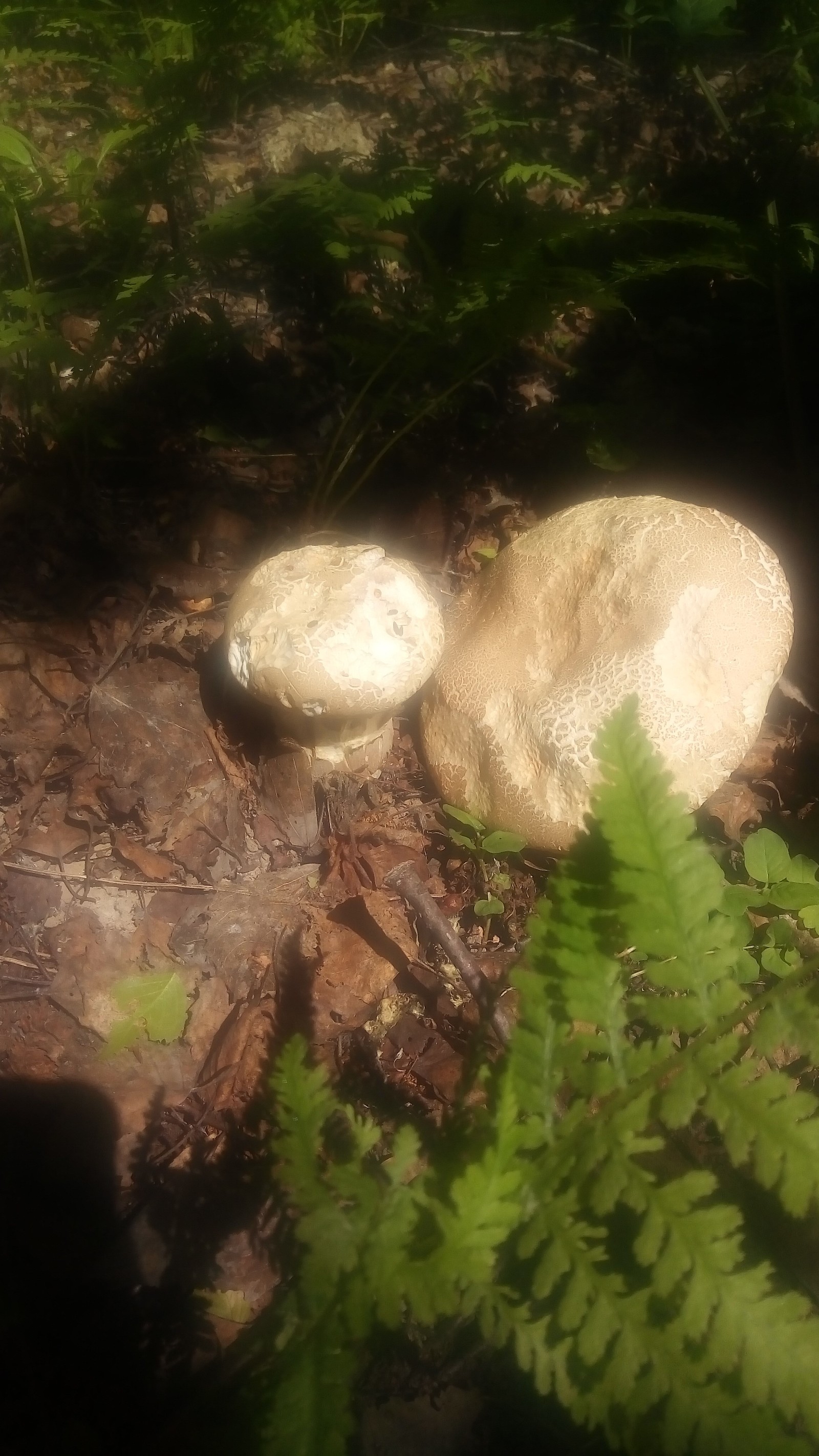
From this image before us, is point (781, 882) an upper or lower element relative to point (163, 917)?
upper

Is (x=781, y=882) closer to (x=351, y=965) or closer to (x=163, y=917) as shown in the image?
(x=351, y=965)

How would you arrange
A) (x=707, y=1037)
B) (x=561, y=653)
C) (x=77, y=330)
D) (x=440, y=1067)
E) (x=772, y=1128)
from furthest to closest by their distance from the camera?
1. (x=77, y=330)
2. (x=561, y=653)
3. (x=440, y=1067)
4. (x=707, y=1037)
5. (x=772, y=1128)

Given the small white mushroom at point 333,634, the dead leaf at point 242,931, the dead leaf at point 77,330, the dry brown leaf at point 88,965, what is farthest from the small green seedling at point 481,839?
the dead leaf at point 77,330

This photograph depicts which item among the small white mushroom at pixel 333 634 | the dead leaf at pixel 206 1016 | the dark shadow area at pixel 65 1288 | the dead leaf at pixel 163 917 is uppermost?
the small white mushroom at pixel 333 634

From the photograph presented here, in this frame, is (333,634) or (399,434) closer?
(333,634)

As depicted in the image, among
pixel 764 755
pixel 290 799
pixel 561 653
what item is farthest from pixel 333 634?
pixel 764 755

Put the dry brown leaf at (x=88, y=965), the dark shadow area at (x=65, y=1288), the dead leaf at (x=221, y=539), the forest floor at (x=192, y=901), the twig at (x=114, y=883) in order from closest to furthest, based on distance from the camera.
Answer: the dark shadow area at (x=65, y=1288)
the forest floor at (x=192, y=901)
the dry brown leaf at (x=88, y=965)
the twig at (x=114, y=883)
the dead leaf at (x=221, y=539)

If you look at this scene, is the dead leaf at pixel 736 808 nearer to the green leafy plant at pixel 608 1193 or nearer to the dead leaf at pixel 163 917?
the green leafy plant at pixel 608 1193

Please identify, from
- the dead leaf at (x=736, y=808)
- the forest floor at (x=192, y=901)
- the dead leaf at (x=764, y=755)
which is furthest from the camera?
the dead leaf at (x=764, y=755)

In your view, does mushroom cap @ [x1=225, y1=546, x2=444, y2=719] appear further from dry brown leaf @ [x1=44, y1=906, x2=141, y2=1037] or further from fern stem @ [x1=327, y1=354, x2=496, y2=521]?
dry brown leaf @ [x1=44, y1=906, x2=141, y2=1037]
